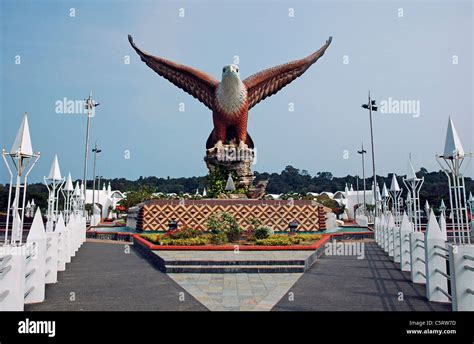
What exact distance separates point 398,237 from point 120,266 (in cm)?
816

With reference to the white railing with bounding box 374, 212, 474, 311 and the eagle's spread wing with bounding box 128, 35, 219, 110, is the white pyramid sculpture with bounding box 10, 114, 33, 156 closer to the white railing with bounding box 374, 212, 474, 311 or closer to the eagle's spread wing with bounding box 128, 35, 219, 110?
the white railing with bounding box 374, 212, 474, 311

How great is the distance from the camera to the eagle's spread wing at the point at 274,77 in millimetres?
26453

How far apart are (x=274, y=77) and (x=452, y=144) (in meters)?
21.9

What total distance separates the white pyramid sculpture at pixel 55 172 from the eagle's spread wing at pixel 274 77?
14.5 m

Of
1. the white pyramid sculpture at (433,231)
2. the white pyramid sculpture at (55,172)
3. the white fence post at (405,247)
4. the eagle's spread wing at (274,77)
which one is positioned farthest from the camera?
the eagle's spread wing at (274,77)

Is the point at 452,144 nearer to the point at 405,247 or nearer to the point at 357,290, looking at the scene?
the point at 357,290

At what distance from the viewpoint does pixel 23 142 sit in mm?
6359

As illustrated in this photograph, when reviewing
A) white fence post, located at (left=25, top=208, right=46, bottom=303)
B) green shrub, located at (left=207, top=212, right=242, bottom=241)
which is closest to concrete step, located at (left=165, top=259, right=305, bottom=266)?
white fence post, located at (left=25, top=208, right=46, bottom=303)

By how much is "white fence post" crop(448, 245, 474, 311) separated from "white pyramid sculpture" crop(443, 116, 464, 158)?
162 cm

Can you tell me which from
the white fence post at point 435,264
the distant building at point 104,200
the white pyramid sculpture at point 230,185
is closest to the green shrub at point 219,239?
the white fence post at point 435,264

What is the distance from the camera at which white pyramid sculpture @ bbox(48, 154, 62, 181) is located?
15841 mm

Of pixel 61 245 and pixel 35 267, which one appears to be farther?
pixel 61 245

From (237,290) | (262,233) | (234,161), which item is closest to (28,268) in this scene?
(237,290)

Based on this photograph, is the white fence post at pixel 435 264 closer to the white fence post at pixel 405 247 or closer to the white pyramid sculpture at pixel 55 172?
the white fence post at pixel 405 247
